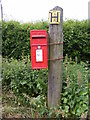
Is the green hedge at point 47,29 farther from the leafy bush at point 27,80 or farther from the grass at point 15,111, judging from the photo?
the grass at point 15,111

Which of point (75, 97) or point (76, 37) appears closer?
point (75, 97)

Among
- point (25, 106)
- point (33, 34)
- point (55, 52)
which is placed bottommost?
point (25, 106)

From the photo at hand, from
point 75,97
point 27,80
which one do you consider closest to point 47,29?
point 27,80

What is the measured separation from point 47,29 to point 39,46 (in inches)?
88.6

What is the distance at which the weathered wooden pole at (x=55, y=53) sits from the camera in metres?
2.39

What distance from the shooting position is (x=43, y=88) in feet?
9.18

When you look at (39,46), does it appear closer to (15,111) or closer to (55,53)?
(55,53)

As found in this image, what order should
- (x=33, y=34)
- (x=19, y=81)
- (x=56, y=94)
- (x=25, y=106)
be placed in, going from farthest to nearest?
(x=19, y=81) → (x=25, y=106) → (x=56, y=94) → (x=33, y=34)

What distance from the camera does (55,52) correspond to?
245 cm

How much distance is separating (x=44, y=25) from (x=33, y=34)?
89.5 inches

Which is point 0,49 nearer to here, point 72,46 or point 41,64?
point 72,46

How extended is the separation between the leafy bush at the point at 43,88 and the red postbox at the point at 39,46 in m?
0.46

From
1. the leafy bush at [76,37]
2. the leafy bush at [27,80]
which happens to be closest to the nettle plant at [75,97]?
the leafy bush at [27,80]

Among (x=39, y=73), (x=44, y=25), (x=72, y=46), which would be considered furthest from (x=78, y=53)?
(x=39, y=73)
